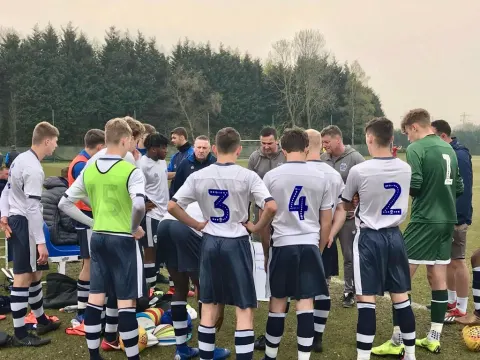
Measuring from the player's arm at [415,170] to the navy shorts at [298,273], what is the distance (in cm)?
129

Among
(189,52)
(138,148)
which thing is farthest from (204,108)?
(138,148)

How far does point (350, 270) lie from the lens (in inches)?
233

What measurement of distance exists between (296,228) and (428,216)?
1.54 metres

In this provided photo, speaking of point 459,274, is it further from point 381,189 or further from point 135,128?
point 135,128

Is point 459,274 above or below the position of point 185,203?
below

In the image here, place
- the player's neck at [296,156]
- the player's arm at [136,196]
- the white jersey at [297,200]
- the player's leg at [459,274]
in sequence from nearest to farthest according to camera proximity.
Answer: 1. the player's arm at [136,196]
2. the white jersey at [297,200]
3. the player's neck at [296,156]
4. the player's leg at [459,274]

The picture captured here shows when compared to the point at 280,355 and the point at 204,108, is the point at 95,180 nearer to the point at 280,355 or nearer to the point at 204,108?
the point at 280,355

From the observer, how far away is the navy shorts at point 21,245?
4.55 meters

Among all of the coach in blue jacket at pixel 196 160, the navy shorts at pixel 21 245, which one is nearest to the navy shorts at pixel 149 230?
the coach in blue jacket at pixel 196 160

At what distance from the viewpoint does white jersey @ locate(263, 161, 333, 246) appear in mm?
3736

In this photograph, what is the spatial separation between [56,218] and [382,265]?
465cm

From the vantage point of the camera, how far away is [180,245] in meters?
3.97

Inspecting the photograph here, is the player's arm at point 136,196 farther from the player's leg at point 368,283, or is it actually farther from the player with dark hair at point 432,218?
the player with dark hair at point 432,218

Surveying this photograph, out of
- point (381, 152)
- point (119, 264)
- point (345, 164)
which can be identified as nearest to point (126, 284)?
point (119, 264)
